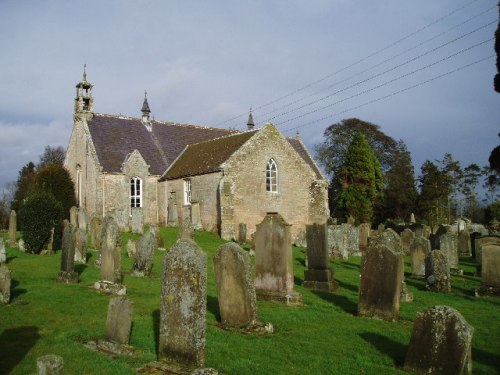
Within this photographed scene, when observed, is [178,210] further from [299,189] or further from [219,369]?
[219,369]

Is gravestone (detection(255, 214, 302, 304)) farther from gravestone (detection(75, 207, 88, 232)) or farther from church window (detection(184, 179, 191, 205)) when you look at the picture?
church window (detection(184, 179, 191, 205))

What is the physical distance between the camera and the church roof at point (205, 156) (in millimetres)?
31562

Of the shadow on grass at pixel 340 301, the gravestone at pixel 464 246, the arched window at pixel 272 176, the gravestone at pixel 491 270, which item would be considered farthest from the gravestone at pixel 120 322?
the arched window at pixel 272 176

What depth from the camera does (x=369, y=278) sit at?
10320mm

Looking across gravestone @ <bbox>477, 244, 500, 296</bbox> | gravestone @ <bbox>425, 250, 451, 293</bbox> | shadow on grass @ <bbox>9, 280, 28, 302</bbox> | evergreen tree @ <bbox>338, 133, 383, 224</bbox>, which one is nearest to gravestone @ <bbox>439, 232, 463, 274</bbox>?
gravestone @ <bbox>425, 250, 451, 293</bbox>

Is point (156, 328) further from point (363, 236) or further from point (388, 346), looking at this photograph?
point (363, 236)

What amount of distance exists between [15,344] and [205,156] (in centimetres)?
2597

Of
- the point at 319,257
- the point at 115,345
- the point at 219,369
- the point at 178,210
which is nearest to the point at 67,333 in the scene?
the point at 115,345

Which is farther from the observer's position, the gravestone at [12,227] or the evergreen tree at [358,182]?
the evergreen tree at [358,182]

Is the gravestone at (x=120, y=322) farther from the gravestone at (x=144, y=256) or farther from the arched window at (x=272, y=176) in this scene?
the arched window at (x=272, y=176)

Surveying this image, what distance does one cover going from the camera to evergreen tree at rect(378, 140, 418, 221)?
5288 centimetres

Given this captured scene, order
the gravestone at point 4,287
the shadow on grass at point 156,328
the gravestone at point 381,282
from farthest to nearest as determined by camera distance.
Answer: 1. the gravestone at point 4,287
2. the gravestone at point 381,282
3. the shadow on grass at point 156,328

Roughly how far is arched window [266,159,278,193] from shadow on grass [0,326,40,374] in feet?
78.1

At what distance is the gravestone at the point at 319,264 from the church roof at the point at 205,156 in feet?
53.1
